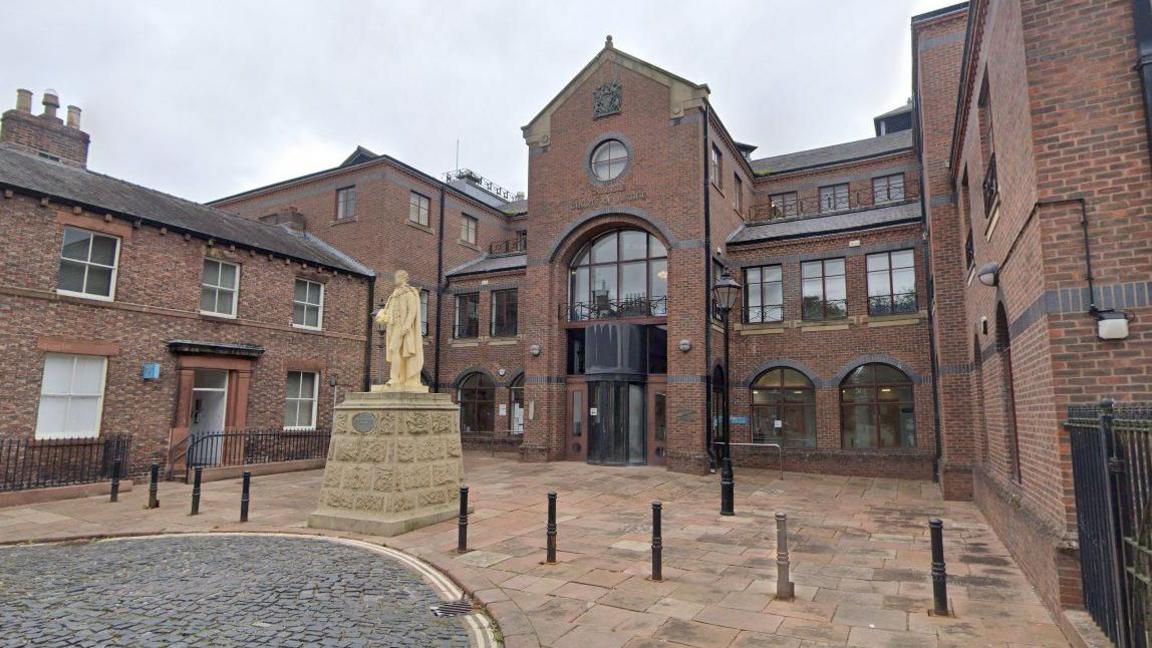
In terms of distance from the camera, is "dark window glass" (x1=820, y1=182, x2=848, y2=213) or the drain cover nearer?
the drain cover

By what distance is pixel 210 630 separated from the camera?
5.40 metres

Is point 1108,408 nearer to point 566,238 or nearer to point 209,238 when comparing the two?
point 566,238

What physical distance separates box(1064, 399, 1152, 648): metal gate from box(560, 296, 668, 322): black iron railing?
14123 mm

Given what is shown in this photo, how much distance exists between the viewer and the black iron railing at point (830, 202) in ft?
75.7

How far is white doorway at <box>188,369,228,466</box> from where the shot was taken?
15.9m

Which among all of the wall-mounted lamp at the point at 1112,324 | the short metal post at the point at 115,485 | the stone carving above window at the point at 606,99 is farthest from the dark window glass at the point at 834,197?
the short metal post at the point at 115,485

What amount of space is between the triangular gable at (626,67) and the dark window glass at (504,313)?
5883mm

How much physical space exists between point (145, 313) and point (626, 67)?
1527 cm

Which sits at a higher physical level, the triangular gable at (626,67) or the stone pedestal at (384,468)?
the triangular gable at (626,67)

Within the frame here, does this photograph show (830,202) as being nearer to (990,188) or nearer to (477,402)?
(477,402)

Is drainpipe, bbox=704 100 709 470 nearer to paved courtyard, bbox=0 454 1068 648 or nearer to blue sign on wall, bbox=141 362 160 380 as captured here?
paved courtyard, bbox=0 454 1068 648

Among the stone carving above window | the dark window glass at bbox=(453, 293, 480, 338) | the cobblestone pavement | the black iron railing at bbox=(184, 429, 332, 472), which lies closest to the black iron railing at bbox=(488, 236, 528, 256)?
the dark window glass at bbox=(453, 293, 480, 338)

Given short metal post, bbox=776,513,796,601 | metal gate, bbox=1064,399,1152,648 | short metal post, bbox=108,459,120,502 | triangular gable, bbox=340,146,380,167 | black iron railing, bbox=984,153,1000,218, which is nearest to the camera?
metal gate, bbox=1064,399,1152,648

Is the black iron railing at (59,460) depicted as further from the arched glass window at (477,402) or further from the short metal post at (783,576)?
the short metal post at (783,576)
